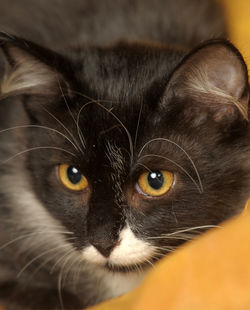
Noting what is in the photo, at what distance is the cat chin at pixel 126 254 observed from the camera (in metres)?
1.31

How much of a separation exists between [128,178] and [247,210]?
31 cm

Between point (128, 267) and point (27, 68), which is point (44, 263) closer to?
point (128, 267)

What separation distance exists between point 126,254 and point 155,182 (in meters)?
0.20

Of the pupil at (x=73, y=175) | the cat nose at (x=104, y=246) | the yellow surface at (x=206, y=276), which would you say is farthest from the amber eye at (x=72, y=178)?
the yellow surface at (x=206, y=276)

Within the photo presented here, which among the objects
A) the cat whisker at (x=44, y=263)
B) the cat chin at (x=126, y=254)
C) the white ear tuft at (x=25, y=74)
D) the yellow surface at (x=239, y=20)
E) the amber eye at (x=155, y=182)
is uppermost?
the yellow surface at (x=239, y=20)

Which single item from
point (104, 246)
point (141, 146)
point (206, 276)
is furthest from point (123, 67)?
point (206, 276)

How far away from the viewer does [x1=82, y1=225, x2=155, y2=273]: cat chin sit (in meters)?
1.31

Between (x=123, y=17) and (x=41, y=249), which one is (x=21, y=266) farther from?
(x=123, y=17)

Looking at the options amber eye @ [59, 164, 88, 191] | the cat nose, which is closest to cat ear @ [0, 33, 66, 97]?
amber eye @ [59, 164, 88, 191]

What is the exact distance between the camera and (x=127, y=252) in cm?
132

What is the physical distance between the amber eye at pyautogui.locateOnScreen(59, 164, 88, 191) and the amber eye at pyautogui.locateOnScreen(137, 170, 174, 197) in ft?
0.52

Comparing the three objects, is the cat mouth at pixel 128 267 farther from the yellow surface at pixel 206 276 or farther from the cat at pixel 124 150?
the yellow surface at pixel 206 276

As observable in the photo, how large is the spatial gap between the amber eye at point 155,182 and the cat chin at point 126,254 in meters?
0.11

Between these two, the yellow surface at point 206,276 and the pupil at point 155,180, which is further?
the pupil at point 155,180
